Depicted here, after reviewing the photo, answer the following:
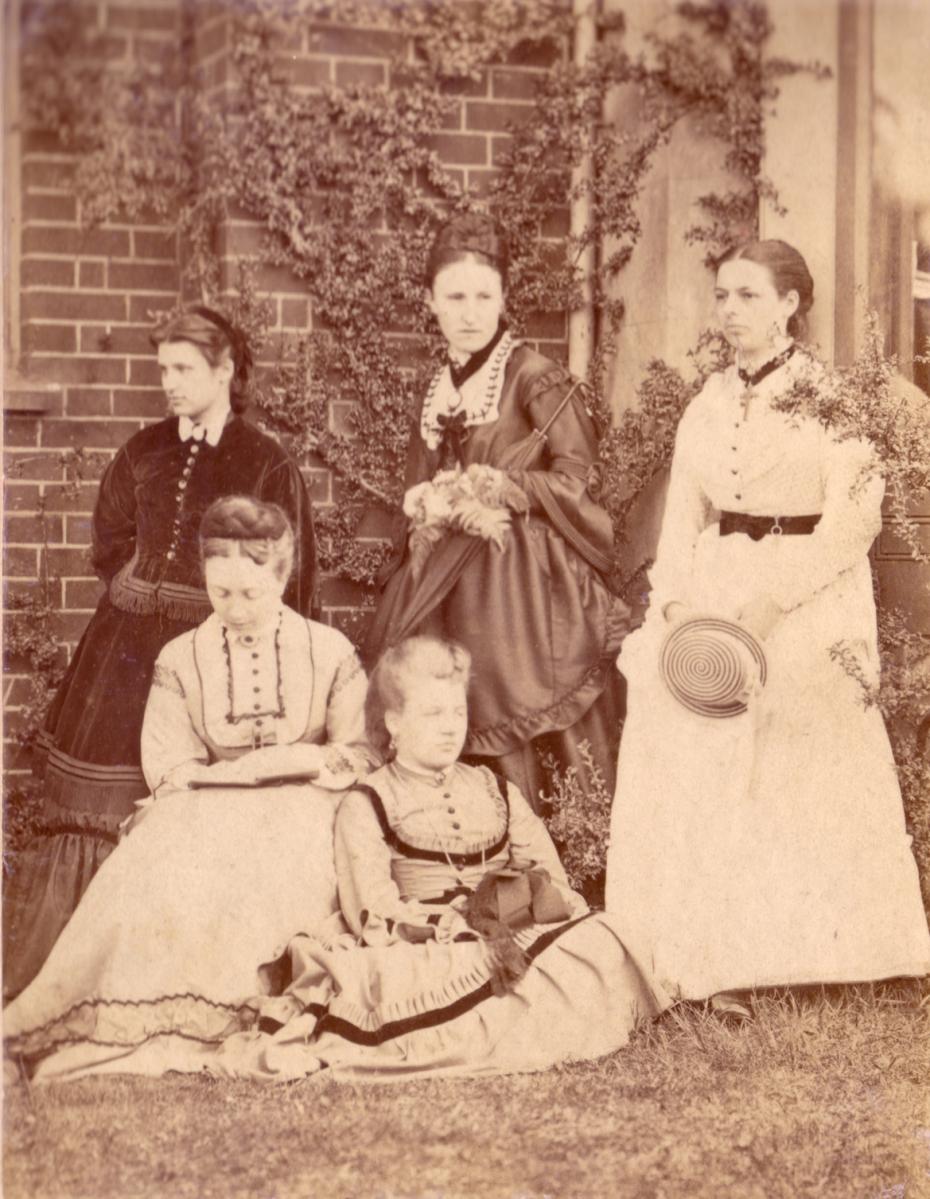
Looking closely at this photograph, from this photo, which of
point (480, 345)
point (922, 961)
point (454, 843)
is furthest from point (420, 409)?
point (922, 961)

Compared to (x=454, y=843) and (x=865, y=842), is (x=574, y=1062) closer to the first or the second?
(x=454, y=843)

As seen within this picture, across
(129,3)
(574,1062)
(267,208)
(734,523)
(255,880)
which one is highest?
(129,3)

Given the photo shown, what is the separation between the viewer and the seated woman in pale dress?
4.58 meters

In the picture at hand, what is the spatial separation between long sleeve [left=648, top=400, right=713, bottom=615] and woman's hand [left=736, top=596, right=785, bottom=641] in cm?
21

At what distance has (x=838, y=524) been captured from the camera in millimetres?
4883

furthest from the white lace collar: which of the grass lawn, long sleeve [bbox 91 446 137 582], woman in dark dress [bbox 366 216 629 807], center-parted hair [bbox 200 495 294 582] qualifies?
the grass lawn

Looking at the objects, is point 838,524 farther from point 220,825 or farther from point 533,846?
point 220,825

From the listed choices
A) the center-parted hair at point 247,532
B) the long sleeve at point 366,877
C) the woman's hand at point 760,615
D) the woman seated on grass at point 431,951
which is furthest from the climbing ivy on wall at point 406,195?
the long sleeve at point 366,877

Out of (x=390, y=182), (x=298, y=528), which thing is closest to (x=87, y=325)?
Result: (x=298, y=528)

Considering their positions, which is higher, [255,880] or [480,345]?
[480,345]

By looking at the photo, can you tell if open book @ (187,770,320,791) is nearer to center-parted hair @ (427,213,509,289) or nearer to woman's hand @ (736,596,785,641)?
woman's hand @ (736,596,785,641)

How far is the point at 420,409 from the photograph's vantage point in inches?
200

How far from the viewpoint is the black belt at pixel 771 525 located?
16.1 feet

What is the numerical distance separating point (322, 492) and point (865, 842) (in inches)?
81.1
